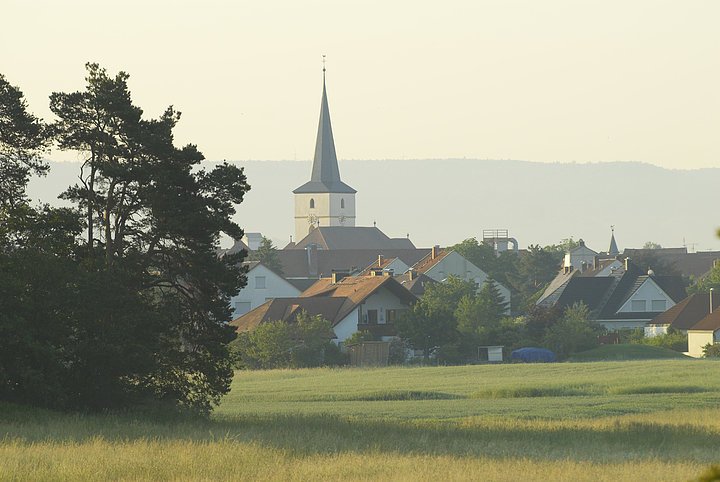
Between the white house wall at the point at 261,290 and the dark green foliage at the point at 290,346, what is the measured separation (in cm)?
4007

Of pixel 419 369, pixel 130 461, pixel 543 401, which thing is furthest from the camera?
pixel 419 369

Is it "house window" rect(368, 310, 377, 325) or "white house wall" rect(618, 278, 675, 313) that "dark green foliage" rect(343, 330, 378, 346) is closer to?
"house window" rect(368, 310, 377, 325)

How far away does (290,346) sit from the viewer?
88.7m

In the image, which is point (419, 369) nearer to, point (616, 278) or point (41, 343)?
point (41, 343)

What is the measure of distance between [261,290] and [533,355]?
42.1 m

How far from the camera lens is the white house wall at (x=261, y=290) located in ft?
431

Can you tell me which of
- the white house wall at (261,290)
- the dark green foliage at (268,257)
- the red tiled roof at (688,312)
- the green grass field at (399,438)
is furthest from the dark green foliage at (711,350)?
the dark green foliage at (268,257)

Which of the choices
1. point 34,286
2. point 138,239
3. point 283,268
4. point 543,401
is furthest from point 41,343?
point 283,268

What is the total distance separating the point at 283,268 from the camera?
189 m

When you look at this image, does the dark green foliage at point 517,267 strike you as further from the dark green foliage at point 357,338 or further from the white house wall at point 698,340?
the dark green foliage at point 357,338

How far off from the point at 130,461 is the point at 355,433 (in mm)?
9148

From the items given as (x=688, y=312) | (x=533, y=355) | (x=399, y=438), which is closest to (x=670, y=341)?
(x=688, y=312)

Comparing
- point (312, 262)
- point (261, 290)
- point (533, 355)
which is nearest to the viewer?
point (533, 355)

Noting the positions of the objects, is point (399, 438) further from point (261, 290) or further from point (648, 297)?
point (261, 290)
